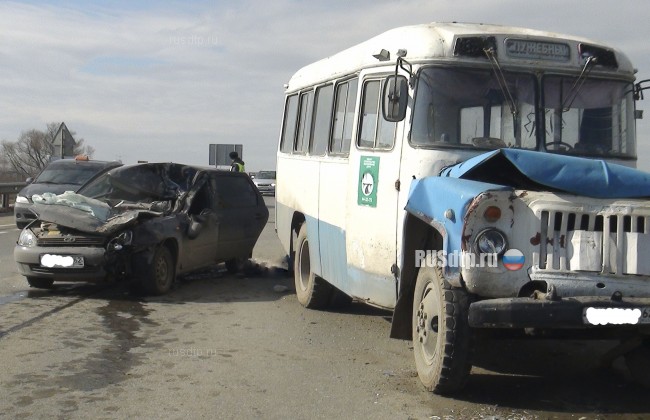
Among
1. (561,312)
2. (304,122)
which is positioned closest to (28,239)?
(304,122)

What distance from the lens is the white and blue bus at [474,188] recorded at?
18.4 ft

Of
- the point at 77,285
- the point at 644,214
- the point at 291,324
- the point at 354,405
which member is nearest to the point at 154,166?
the point at 77,285

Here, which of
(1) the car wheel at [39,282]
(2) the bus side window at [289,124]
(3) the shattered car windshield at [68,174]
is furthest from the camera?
(3) the shattered car windshield at [68,174]

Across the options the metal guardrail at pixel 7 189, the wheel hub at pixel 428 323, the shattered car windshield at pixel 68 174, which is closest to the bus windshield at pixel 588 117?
the wheel hub at pixel 428 323

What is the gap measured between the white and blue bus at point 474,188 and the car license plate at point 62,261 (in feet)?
9.00

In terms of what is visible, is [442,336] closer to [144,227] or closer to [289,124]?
[144,227]

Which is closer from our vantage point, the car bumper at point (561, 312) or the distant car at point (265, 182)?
the car bumper at point (561, 312)

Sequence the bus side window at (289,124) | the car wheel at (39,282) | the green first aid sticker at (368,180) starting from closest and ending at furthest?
the green first aid sticker at (368,180)
the car wheel at (39,282)
the bus side window at (289,124)

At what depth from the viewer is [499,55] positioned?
7.30 m

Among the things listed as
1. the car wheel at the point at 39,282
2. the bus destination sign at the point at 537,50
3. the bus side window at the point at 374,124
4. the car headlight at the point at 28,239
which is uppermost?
the bus destination sign at the point at 537,50

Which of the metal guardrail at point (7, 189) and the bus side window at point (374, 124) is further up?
the bus side window at point (374, 124)

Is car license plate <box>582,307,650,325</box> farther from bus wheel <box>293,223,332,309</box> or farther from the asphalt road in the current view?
bus wheel <box>293,223,332,309</box>

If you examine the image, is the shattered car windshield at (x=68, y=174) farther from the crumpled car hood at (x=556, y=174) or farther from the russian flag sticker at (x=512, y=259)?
the russian flag sticker at (x=512, y=259)

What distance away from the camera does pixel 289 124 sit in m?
12.2
